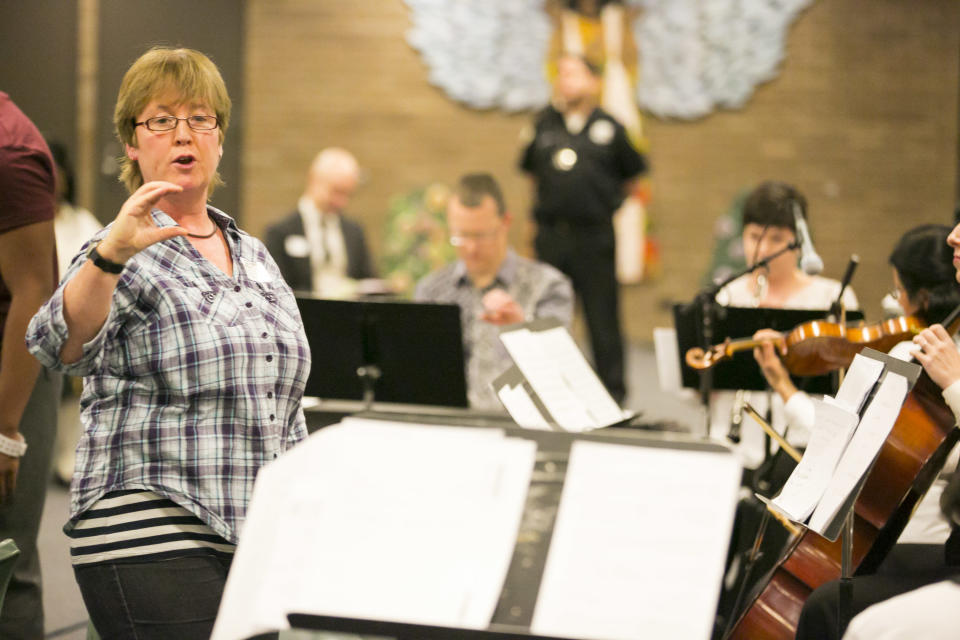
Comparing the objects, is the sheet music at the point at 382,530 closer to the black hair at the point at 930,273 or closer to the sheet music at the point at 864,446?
the sheet music at the point at 864,446

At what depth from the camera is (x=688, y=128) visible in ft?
25.8

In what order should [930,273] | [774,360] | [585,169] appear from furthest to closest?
[585,169]
[774,360]
[930,273]

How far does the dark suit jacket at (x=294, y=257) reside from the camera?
5.11m

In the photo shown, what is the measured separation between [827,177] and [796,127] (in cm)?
46

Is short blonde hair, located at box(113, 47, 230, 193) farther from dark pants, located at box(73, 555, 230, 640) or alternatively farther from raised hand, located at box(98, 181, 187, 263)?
dark pants, located at box(73, 555, 230, 640)

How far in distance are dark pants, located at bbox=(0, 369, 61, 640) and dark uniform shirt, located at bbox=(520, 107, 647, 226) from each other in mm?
3355

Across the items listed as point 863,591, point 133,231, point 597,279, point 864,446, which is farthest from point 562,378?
point 597,279

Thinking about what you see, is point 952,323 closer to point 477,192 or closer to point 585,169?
point 477,192

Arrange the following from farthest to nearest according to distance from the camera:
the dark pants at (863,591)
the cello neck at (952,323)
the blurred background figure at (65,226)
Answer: the blurred background figure at (65,226) → the cello neck at (952,323) → the dark pants at (863,591)

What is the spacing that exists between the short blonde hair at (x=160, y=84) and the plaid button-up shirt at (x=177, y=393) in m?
0.19

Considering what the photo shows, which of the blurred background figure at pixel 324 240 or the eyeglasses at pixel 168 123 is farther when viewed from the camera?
the blurred background figure at pixel 324 240

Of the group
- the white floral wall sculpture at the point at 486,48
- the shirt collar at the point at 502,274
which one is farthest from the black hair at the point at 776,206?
the white floral wall sculpture at the point at 486,48

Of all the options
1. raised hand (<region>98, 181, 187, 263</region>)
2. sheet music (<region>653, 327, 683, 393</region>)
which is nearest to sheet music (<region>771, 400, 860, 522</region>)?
raised hand (<region>98, 181, 187, 263</region>)

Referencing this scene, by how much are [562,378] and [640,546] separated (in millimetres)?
1286
